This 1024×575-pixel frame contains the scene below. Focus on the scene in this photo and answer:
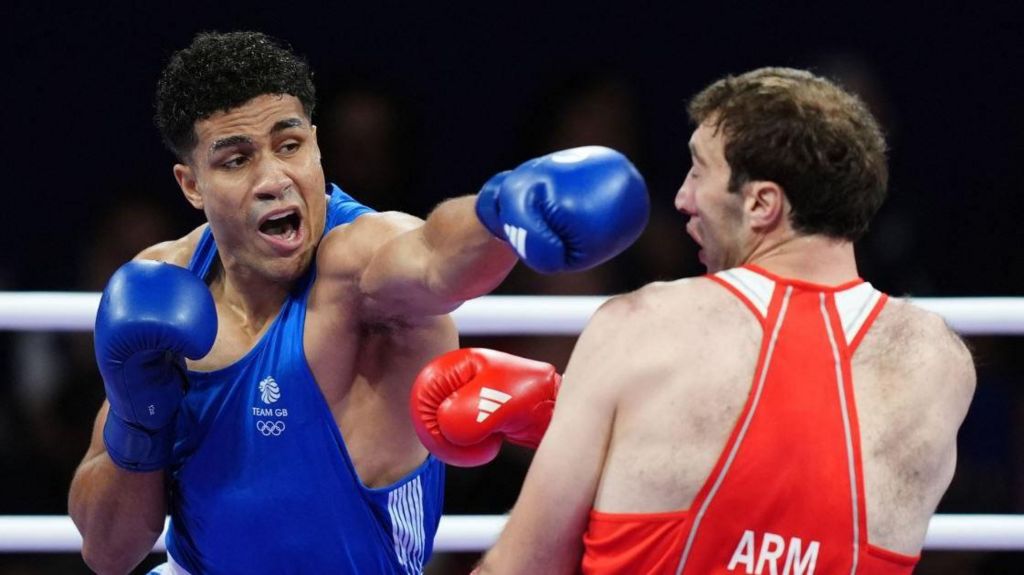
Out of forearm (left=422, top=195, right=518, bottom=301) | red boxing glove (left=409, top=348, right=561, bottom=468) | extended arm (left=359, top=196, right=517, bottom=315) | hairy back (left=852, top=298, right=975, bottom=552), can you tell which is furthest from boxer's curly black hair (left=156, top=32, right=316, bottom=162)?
hairy back (left=852, top=298, right=975, bottom=552)

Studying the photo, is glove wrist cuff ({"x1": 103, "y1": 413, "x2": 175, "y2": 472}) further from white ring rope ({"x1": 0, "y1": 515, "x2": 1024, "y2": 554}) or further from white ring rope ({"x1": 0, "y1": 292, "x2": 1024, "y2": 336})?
white ring rope ({"x1": 0, "y1": 515, "x2": 1024, "y2": 554})

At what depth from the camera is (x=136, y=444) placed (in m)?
2.51

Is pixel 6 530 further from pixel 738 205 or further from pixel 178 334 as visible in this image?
pixel 738 205

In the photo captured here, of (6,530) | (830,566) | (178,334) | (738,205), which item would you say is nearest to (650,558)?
(830,566)

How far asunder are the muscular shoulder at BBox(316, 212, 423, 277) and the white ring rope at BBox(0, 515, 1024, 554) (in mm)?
811

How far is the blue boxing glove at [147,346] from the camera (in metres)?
2.38

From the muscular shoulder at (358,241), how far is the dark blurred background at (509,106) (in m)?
1.53

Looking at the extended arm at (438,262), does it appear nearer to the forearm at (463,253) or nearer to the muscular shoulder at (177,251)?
the forearm at (463,253)

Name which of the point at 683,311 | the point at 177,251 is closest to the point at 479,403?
the point at 683,311

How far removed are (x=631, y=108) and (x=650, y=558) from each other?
2582mm

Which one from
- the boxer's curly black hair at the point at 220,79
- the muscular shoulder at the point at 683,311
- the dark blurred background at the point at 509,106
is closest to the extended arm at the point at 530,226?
the muscular shoulder at the point at 683,311

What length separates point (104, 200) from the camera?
4.34 m

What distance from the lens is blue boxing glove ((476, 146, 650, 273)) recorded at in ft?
6.45

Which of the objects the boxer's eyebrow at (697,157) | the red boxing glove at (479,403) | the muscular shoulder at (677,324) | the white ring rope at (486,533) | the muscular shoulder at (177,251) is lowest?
the white ring rope at (486,533)
